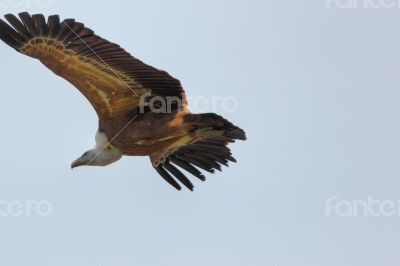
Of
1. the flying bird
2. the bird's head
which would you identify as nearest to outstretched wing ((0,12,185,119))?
the flying bird

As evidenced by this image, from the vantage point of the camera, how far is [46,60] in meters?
25.1

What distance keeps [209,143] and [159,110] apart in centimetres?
208

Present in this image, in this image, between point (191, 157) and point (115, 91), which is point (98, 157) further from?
point (191, 157)

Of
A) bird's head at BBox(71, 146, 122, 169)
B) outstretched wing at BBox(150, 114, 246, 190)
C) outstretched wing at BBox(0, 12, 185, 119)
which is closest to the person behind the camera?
outstretched wing at BBox(0, 12, 185, 119)

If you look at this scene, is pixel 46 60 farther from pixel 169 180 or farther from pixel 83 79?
pixel 169 180

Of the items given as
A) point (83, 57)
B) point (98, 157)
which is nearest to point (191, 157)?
point (98, 157)

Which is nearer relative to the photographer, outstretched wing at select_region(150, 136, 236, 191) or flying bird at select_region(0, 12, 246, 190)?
flying bird at select_region(0, 12, 246, 190)

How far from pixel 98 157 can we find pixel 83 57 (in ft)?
6.97

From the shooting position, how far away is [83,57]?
2514 centimetres

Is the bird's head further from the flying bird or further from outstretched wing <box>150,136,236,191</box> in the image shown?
outstretched wing <box>150,136,236,191</box>

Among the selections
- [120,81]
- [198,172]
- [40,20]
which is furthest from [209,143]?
[40,20]

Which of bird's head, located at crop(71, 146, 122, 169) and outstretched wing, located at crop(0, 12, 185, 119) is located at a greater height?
outstretched wing, located at crop(0, 12, 185, 119)

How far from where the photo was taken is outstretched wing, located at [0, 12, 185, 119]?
25.0 metres

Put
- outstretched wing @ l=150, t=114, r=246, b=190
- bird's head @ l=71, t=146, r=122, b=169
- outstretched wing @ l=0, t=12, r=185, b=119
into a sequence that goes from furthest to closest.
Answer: outstretched wing @ l=150, t=114, r=246, b=190, bird's head @ l=71, t=146, r=122, b=169, outstretched wing @ l=0, t=12, r=185, b=119
